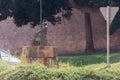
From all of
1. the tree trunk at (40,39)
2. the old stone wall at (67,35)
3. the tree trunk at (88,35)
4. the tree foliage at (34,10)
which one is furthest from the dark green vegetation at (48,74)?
the old stone wall at (67,35)

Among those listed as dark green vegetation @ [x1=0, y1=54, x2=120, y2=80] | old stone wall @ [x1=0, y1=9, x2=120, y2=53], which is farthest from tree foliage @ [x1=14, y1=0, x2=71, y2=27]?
dark green vegetation @ [x1=0, y1=54, x2=120, y2=80]

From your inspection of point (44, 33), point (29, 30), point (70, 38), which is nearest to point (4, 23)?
point (29, 30)

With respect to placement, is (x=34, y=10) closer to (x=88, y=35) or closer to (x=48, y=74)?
(x=88, y=35)

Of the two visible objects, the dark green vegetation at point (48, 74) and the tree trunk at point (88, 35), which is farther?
the tree trunk at point (88, 35)

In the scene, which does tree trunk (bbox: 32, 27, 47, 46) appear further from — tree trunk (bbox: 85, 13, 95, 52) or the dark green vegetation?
tree trunk (bbox: 85, 13, 95, 52)

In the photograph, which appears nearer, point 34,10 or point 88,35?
point 34,10

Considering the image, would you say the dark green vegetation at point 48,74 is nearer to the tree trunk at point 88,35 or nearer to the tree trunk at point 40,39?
the tree trunk at point 40,39

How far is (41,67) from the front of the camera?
486 inches

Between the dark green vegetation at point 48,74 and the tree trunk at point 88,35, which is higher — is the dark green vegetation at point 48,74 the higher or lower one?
the lower one

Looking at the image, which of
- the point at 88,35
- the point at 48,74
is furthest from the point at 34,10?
the point at 48,74

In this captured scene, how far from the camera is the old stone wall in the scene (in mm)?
37156

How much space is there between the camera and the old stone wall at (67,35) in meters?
37.2

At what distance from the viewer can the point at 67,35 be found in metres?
38.4

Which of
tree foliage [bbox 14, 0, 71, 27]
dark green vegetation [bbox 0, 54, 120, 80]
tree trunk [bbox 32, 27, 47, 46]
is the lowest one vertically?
dark green vegetation [bbox 0, 54, 120, 80]
